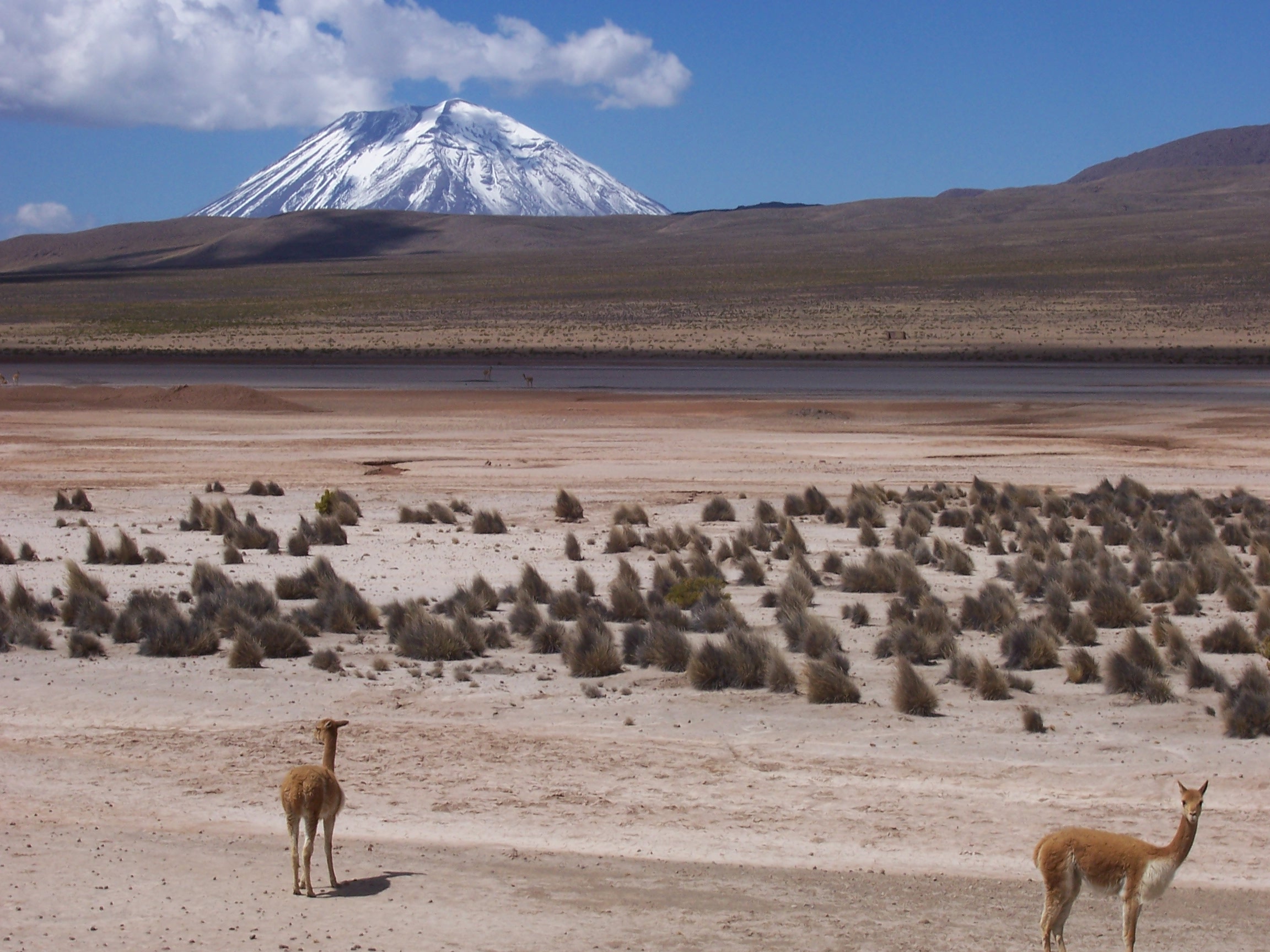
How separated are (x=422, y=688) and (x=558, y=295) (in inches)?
3805

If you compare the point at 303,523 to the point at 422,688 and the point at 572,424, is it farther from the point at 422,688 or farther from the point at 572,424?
the point at 572,424

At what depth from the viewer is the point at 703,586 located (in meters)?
14.8

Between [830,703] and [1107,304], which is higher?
[1107,304]

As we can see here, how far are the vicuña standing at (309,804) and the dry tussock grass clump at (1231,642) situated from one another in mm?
8876

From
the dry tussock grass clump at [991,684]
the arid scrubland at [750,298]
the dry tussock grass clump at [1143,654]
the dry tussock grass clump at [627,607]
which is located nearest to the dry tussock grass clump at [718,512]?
the dry tussock grass clump at [627,607]

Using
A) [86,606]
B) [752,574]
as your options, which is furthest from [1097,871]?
[86,606]

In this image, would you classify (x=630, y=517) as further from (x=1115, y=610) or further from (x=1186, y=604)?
(x=1186, y=604)

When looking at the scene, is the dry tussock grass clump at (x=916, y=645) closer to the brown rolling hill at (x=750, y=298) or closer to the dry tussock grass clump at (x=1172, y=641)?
the dry tussock grass clump at (x=1172, y=641)

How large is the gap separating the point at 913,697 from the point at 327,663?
16.8 feet

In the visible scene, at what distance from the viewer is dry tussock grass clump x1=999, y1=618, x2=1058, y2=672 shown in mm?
11992

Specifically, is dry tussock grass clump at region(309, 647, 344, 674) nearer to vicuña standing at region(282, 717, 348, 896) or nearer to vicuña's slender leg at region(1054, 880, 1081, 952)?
vicuña standing at region(282, 717, 348, 896)

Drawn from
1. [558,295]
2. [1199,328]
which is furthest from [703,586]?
[558,295]

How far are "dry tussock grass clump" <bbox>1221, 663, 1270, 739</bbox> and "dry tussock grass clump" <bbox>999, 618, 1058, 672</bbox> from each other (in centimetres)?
184

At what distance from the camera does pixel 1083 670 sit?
11.5 m
